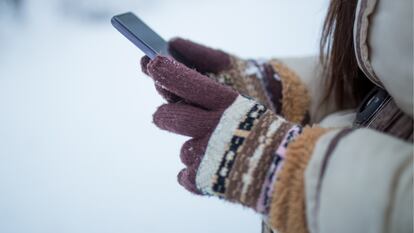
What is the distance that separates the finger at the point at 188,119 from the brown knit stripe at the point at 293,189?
0.31 feet

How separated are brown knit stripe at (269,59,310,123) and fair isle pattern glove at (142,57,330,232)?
0.21m

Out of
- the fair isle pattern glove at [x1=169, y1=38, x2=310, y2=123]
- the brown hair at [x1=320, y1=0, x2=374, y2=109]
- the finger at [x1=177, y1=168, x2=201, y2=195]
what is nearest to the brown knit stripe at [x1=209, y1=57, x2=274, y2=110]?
the fair isle pattern glove at [x1=169, y1=38, x2=310, y2=123]

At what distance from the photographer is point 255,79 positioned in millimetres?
629

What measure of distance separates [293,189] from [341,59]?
26 cm

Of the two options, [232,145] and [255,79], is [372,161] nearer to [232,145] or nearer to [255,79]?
[232,145]

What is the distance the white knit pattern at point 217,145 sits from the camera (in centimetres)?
41

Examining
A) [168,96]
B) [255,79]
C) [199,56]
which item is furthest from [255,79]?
[168,96]

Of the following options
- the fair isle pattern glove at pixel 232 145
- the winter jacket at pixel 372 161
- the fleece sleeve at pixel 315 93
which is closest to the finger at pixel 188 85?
the fair isle pattern glove at pixel 232 145

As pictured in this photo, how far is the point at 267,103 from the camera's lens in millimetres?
618

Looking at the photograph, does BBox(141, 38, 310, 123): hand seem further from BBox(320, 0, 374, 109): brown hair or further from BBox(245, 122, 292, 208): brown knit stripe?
BBox(245, 122, 292, 208): brown knit stripe

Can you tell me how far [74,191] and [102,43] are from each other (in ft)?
0.92

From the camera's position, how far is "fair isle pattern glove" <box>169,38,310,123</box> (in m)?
0.62

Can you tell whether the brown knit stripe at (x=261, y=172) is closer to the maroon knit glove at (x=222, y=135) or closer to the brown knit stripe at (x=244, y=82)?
the maroon knit glove at (x=222, y=135)

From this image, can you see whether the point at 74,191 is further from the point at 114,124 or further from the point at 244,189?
the point at 244,189
